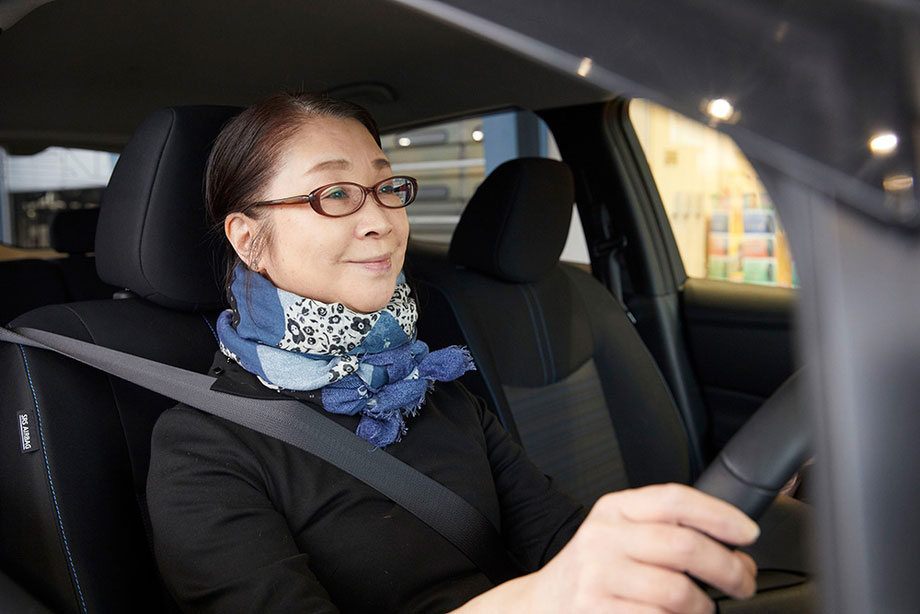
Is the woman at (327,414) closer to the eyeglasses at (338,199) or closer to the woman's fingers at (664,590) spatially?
the eyeglasses at (338,199)

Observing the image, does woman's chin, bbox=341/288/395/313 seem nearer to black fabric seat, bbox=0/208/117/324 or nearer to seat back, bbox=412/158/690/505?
seat back, bbox=412/158/690/505

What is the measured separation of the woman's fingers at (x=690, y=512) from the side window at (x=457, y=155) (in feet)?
6.66

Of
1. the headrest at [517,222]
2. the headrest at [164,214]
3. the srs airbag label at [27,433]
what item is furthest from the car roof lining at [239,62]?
the srs airbag label at [27,433]

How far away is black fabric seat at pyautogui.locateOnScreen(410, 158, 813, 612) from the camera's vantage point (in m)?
2.19

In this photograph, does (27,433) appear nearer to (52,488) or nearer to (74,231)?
(52,488)

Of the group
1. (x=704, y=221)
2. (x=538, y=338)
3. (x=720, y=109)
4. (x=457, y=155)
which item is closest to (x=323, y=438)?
(x=720, y=109)

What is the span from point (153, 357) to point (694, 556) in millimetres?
1186

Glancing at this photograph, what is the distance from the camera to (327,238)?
133cm

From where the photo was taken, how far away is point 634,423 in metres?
2.39

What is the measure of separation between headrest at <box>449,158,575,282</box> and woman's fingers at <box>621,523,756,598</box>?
1.67m

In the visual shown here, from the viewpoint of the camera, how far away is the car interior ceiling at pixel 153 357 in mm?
1318

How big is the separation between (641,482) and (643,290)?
0.61 m

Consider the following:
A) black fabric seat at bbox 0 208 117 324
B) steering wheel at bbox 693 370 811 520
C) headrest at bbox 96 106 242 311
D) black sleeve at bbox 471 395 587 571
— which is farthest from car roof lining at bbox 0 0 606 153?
steering wheel at bbox 693 370 811 520

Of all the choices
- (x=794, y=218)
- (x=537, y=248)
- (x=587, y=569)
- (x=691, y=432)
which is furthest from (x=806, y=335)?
(x=691, y=432)
